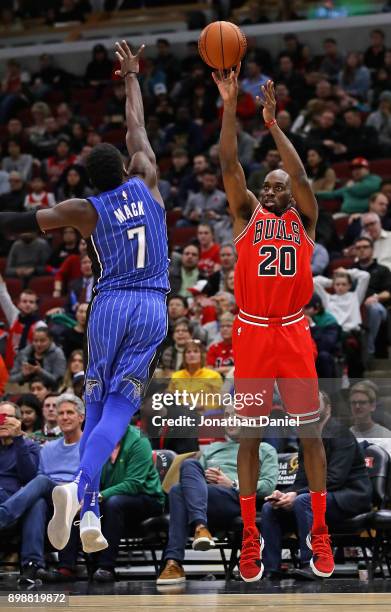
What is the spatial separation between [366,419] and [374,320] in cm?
283

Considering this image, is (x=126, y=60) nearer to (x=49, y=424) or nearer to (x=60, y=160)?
(x=49, y=424)

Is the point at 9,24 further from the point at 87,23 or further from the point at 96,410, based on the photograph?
the point at 96,410

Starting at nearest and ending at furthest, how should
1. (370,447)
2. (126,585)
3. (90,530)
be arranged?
(90,530)
(126,585)
(370,447)

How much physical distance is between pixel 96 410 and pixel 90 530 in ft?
2.47

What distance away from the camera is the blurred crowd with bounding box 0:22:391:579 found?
10.1 meters

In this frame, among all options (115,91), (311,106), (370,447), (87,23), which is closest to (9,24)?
(87,23)

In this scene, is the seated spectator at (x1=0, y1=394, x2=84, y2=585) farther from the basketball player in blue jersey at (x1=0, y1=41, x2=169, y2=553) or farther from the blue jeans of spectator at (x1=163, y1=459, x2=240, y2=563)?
the basketball player in blue jersey at (x1=0, y1=41, x2=169, y2=553)

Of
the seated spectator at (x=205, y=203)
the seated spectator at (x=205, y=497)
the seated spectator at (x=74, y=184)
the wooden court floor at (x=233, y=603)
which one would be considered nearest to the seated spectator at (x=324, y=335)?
the seated spectator at (x=205, y=497)

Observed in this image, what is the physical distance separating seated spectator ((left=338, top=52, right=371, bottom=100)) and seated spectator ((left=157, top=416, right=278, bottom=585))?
9.76 m

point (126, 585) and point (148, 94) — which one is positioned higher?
point (148, 94)

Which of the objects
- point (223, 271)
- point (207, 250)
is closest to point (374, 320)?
point (223, 271)

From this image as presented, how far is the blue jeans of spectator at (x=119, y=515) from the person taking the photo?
8742 mm

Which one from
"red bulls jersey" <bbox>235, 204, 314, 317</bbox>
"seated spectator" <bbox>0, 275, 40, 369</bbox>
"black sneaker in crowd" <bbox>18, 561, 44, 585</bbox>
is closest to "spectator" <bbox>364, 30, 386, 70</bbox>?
"seated spectator" <bbox>0, 275, 40, 369</bbox>

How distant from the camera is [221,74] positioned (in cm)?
766
